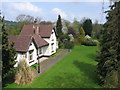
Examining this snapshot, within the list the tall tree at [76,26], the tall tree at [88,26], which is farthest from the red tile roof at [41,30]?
the tall tree at [88,26]

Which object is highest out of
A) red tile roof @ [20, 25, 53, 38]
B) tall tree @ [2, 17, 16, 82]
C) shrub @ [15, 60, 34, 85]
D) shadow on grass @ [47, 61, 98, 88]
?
red tile roof @ [20, 25, 53, 38]

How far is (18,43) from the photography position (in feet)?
50.0

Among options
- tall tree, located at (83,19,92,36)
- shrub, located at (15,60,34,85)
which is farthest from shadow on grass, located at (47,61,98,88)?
tall tree, located at (83,19,92,36)

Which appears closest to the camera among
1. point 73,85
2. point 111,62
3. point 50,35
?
point 111,62

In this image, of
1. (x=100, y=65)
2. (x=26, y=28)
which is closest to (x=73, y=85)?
(x=100, y=65)

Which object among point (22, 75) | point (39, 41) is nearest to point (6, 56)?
point (22, 75)

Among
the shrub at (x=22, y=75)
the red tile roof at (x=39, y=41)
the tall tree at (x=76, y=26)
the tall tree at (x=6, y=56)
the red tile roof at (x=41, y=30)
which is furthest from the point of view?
the tall tree at (x=76, y=26)

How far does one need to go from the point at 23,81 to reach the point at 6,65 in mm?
2090

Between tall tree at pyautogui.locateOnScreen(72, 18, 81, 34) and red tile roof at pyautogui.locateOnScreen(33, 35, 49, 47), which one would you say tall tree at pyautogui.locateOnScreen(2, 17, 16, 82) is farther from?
tall tree at pyautogui.locateOnScreen(72, 18, 81, 34)

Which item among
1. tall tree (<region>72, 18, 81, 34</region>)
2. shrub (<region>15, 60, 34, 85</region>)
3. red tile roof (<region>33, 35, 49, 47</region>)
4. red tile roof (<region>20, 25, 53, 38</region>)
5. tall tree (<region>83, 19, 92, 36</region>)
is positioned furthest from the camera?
tall tree (<region>72, 18, 81, 34</region>)

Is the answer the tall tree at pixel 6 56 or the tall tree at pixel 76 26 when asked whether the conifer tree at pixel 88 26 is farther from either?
the tall tree at pixel 6 56

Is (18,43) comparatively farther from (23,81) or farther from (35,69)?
(23,81)

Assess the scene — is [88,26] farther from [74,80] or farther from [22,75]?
[22,75]

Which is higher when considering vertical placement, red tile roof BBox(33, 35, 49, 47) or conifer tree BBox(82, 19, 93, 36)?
conifer tree BBox(82, 19, 93, 36)
